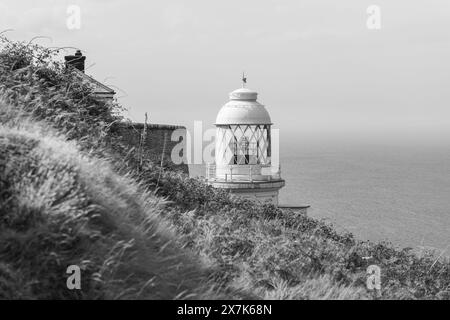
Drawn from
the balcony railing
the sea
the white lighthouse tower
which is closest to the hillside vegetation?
the sea

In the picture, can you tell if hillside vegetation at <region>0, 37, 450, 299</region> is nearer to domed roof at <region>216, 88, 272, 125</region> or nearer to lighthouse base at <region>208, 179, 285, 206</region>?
lighthouse base at <region>208, 179, 285, 206</region>

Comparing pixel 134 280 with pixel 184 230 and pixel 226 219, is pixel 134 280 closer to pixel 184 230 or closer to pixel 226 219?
pixel 184 230

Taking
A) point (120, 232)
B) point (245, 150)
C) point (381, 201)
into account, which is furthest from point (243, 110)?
point (381, 201)

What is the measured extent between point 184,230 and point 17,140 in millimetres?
2328

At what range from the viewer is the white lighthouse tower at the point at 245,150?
27.9 m

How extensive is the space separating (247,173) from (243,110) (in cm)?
249

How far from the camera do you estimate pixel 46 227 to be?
17.9 feet

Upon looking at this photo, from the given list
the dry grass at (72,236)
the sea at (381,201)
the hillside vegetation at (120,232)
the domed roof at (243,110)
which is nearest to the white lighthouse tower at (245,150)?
the domed roof at (243,110)

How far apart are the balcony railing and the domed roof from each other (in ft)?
5.81

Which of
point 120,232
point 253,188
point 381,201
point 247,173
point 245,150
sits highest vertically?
point 245,150

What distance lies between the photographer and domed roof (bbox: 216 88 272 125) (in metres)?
28.3

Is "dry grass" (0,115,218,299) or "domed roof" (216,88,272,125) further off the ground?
"domed roof" (216,88,272,125)

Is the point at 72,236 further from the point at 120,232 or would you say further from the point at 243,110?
the point at 243,110

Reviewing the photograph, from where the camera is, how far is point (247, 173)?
28266mm
